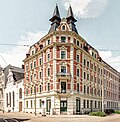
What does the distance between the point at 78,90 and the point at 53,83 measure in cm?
597

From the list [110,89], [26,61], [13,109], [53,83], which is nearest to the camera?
[53,83]

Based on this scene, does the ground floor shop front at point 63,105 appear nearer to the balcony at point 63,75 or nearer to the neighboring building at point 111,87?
the balcony at point 63,75

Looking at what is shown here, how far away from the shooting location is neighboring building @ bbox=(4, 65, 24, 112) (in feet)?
187

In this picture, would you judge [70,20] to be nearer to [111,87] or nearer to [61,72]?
[61,72]

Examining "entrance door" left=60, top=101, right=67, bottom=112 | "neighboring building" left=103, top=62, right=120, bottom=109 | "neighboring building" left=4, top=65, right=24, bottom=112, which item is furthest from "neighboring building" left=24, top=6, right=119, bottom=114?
"neighboring building" left=103, top=62, right=120, bottom=109

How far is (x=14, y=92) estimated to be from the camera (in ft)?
200

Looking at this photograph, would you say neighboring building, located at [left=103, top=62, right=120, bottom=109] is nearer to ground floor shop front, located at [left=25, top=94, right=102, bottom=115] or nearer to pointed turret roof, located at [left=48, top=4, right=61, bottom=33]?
ground floor shop front, located at [left=25, top=94, right=102, bottom=115]

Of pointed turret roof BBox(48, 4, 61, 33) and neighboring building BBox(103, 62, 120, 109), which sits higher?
pointed turret roof BBox(48, 4, 61, 33)

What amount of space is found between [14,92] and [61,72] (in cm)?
2432

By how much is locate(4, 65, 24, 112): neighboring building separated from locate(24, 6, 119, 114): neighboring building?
5.28 metres

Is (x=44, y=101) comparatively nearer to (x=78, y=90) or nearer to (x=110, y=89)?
(x=78, y=90)

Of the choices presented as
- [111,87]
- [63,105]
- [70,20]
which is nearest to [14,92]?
[63,105]

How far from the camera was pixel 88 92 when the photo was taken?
49.7m

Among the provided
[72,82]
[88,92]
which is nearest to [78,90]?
[72,82]
